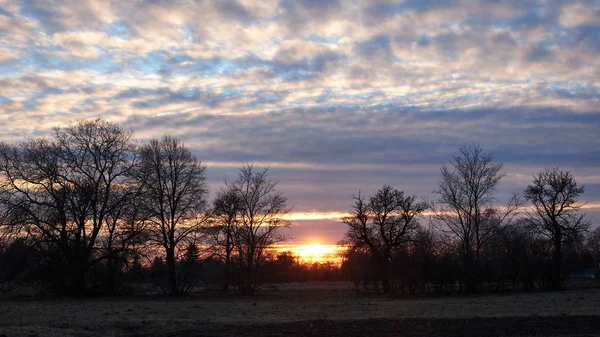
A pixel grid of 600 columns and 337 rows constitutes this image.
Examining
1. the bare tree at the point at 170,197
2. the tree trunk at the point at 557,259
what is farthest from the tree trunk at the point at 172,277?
the tree trunk at the point at 557,259

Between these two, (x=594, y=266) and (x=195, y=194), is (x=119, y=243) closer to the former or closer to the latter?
(x=195, y=194)

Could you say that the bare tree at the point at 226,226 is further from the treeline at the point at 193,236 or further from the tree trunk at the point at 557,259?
the tree trunk at the point at 557,259

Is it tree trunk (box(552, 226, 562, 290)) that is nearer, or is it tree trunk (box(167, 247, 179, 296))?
tree trunk (box(167, 247, 179, 296))

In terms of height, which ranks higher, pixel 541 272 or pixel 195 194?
pixel 195 194

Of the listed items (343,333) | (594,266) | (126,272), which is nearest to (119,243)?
(126,272)

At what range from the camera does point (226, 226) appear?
53.1 meters

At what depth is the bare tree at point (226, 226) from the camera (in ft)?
172

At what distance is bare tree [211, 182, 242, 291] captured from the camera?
52375mm

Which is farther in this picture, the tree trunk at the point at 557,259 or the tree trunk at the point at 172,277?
the tree trunk at the point at 557,259

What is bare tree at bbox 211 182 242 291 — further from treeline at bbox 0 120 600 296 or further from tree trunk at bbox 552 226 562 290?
tree trunk at bbox 552 226 562 290

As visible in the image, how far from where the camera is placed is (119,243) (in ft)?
162

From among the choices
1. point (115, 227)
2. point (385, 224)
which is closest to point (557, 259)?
point (385, 224)

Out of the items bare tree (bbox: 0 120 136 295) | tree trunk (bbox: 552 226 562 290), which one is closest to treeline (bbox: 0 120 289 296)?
bare tree (bbox: 0 120 136 295)

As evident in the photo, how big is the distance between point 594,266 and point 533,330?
7909cm
